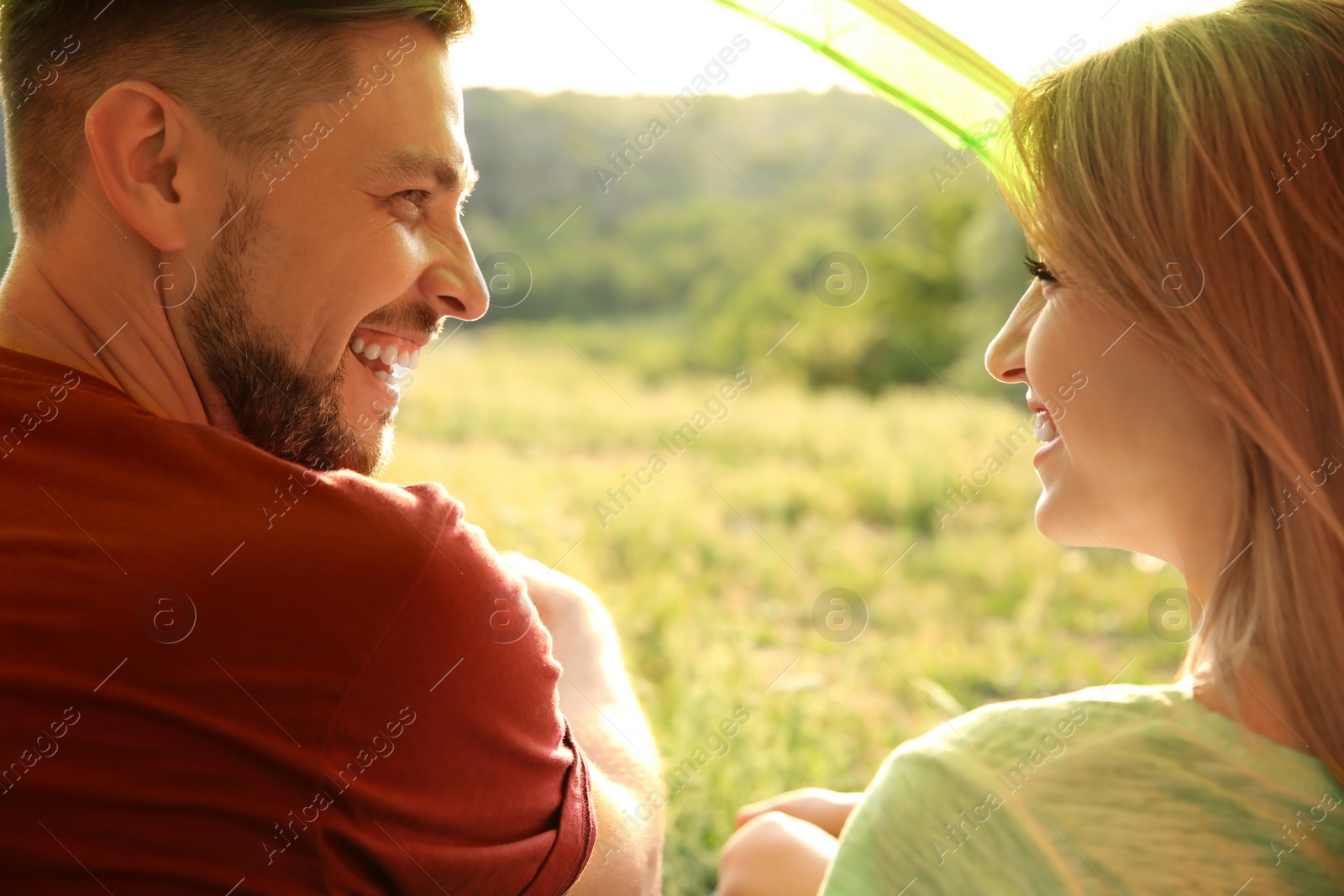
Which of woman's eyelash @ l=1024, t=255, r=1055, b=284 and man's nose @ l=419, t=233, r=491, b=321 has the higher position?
woman's eyelash @ l=1024, t=255, r=1055, b=284

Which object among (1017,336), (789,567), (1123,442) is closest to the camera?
(1123,442)

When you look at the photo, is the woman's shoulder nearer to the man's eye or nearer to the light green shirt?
the light green shirt

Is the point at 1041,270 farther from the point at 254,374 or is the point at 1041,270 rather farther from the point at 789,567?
the point at 789,567

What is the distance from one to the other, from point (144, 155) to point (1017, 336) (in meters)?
0.87

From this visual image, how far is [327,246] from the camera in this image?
1.10 m

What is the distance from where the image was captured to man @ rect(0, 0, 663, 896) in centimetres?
82

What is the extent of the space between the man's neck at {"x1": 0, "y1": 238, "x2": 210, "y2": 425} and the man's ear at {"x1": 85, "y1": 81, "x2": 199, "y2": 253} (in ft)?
0.16

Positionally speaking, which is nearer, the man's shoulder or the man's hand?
the man's shoulder

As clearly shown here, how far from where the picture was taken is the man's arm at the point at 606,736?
3.31ft

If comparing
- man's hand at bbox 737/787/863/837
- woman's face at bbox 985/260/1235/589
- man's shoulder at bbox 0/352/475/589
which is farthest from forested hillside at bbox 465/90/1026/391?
woman's face at bbox 985/260/1235/589

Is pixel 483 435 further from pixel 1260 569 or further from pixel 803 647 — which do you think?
pixel 1260 569

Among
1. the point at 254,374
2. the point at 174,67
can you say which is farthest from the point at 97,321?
the point at 174,67

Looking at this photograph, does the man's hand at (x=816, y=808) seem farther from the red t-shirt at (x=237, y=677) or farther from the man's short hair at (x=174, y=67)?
the man's short hair at (x=174, y=67)

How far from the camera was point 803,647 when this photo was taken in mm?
3094
